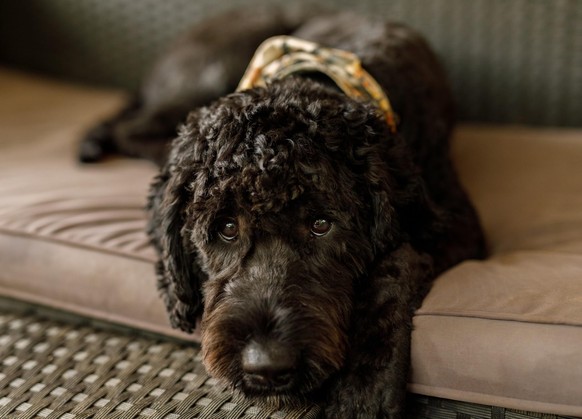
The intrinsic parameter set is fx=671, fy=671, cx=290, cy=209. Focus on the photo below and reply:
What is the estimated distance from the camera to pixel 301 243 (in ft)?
5.28

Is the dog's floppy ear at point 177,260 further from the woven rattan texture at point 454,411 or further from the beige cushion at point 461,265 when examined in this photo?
the woven rattan texture at point 454,411

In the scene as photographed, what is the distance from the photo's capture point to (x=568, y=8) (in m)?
3.07

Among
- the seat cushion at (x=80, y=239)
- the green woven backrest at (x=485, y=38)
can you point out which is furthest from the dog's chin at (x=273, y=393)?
the green woven backrest at (x=485, y=38)

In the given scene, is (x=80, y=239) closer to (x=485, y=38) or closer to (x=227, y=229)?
(x=227, y=229)

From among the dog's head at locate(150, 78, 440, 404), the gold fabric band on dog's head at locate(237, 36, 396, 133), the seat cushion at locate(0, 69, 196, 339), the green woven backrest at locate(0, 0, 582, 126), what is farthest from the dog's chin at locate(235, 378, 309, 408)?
the green woven backrest at locate(0, 0, 582, 126)

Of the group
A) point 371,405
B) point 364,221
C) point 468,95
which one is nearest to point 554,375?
point 371,405

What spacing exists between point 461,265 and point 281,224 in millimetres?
588

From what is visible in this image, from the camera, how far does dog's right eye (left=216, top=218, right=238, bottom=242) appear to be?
1638 millimetres

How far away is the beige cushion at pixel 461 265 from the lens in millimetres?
1533

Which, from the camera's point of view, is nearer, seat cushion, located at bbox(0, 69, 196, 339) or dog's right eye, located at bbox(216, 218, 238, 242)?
dog's right eye, located at bbox(216, 218, 238, 242)

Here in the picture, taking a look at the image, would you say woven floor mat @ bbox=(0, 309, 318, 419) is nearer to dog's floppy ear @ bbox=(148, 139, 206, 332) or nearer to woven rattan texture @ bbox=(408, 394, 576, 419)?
dog's floppy ear @ bbox=(148, 139, 206, 332)

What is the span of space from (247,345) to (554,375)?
0.68 m

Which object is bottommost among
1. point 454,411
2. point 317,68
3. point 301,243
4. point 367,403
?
point 454,411

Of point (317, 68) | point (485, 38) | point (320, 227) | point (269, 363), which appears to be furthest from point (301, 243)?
point (485, 38)
